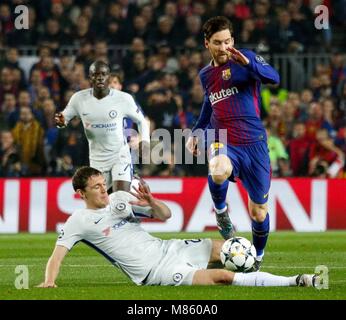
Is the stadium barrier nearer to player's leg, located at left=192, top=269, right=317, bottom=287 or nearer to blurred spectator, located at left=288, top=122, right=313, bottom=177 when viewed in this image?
blurred spectator, located at left=288, top=122, right=313, bottom=177

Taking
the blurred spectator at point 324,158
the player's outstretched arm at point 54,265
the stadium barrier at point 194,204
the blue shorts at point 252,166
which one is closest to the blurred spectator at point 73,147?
the stadium barrier at point 194,204

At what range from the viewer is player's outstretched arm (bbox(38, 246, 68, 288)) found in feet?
30.6

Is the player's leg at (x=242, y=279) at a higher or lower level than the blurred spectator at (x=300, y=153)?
lower

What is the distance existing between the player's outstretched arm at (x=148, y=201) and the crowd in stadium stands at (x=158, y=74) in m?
7.61

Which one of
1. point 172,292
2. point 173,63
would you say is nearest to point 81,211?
point 172,292

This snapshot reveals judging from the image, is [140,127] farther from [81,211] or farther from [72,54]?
[72,54]

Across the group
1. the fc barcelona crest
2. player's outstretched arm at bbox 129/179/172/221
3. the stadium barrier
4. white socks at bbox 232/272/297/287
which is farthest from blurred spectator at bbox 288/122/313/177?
player's outstretched arm at bbox 129/179/172/221

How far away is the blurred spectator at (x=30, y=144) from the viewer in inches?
708

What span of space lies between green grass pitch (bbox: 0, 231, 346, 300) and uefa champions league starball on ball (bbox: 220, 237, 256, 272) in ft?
1.09

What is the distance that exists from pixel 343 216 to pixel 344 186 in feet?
1.50

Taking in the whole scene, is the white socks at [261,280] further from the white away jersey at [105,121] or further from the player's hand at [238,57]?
the white away jersey at [105,121]

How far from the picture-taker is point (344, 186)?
1717 cm

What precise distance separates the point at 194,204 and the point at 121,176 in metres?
4.13

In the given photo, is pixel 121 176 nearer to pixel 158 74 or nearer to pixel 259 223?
pixel 259 223
